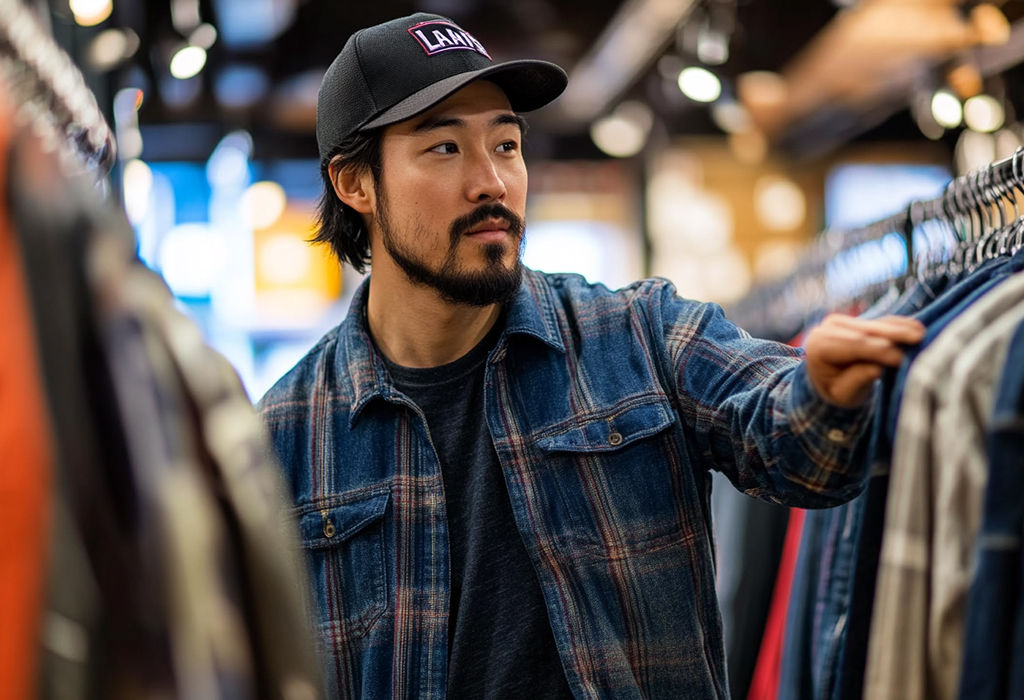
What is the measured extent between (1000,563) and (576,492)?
31.8 inches

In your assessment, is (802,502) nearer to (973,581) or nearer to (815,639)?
(973,581)

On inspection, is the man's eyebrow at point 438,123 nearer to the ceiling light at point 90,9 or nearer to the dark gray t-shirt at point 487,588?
the dark gray t-shirt at point 487,588

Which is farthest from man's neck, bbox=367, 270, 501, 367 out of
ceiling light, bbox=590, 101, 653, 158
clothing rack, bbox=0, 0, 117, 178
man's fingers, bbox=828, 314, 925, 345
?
ceiling light, bbox=590, 101, 653, 158

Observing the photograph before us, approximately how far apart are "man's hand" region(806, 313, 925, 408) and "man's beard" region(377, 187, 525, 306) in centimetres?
68

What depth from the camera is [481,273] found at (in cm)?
189

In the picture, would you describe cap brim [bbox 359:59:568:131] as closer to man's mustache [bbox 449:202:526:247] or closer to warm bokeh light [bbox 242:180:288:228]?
man's mustache [bbox 449:202:526:247]

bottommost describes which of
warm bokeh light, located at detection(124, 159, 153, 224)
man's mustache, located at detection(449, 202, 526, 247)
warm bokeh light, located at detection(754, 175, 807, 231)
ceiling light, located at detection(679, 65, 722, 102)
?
man's mustache, located at detection(449, 202, 526, 247)

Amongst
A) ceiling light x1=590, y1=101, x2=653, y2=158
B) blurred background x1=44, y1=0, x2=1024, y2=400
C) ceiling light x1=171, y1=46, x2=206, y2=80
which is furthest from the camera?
ceiling light x1=590, y1=101, x2=653, y2=158

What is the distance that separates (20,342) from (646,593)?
1.09m

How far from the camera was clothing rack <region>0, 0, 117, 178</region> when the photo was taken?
54.3 inches

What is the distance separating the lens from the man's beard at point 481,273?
1.89 m

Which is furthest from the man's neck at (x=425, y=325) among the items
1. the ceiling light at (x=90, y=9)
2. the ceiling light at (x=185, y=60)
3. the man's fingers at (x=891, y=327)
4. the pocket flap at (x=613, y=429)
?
the ceiling light at (x=185, y=60)

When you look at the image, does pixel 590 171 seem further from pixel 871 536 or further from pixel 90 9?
pixel 871 536

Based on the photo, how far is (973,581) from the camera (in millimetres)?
1097
